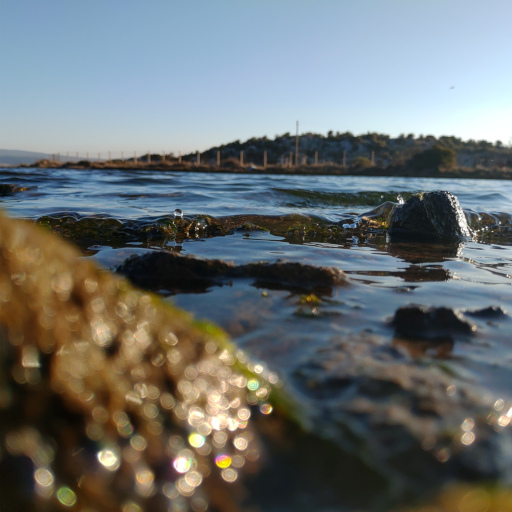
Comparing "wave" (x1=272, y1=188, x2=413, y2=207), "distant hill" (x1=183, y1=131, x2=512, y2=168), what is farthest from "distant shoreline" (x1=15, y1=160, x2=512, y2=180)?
"wave" (x1=272, y1=188, x2=413, y2=207)

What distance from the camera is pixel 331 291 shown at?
2.30m

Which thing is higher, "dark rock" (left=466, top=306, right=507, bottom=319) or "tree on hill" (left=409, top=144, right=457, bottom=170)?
"tree on hill" (left=409, top=144, right=457, bottom=170)

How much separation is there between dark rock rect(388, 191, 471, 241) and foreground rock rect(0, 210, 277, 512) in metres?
4.45

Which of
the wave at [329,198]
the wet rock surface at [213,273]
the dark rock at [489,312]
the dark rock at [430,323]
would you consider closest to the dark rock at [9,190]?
the wave at [329,198]

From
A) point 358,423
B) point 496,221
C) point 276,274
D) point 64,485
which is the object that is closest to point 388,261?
point 276,274

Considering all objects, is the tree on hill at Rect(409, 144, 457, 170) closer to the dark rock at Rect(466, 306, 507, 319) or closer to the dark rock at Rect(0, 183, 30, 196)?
the dark rock at Rect(0, 183, 30, 196)

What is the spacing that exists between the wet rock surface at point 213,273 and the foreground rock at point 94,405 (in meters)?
1.32

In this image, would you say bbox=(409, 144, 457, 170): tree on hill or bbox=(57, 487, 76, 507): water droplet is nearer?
bbox=(57, 487, 76, 507): water droplet

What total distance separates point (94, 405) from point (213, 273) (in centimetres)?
169

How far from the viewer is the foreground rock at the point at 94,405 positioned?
785mm

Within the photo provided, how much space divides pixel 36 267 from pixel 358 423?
2.91ft

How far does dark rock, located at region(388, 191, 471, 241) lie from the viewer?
516 cm

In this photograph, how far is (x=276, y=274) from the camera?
2.47 metres

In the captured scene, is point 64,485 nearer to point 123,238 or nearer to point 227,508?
point 227,508
